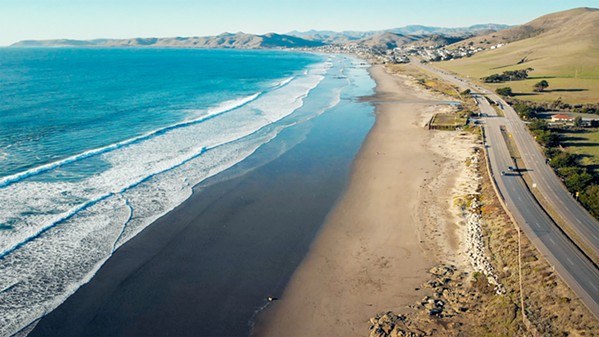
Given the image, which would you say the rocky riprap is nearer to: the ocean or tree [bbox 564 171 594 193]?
tree [bbox 564 171 594 193]

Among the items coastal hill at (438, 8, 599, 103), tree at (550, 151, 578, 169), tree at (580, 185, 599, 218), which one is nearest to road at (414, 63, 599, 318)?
tree at (580, 185, 599, 218)

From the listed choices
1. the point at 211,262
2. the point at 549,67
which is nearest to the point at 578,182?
the point at 211,262

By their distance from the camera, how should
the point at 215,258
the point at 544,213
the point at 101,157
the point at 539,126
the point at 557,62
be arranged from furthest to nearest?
1. the point at 557,62
2. the point at 539,126
3. the point at 101,157
4. the point at 544,213
5. the point at 215,258

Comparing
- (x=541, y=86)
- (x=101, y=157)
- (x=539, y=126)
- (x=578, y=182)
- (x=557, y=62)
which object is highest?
(x=557, y=62)

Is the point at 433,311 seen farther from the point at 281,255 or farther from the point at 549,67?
the point at 549,67

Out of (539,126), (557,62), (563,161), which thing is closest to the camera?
(563,161)

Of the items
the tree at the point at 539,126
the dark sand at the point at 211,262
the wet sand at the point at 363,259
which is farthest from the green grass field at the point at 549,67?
the dark sand at the point at 211,262
